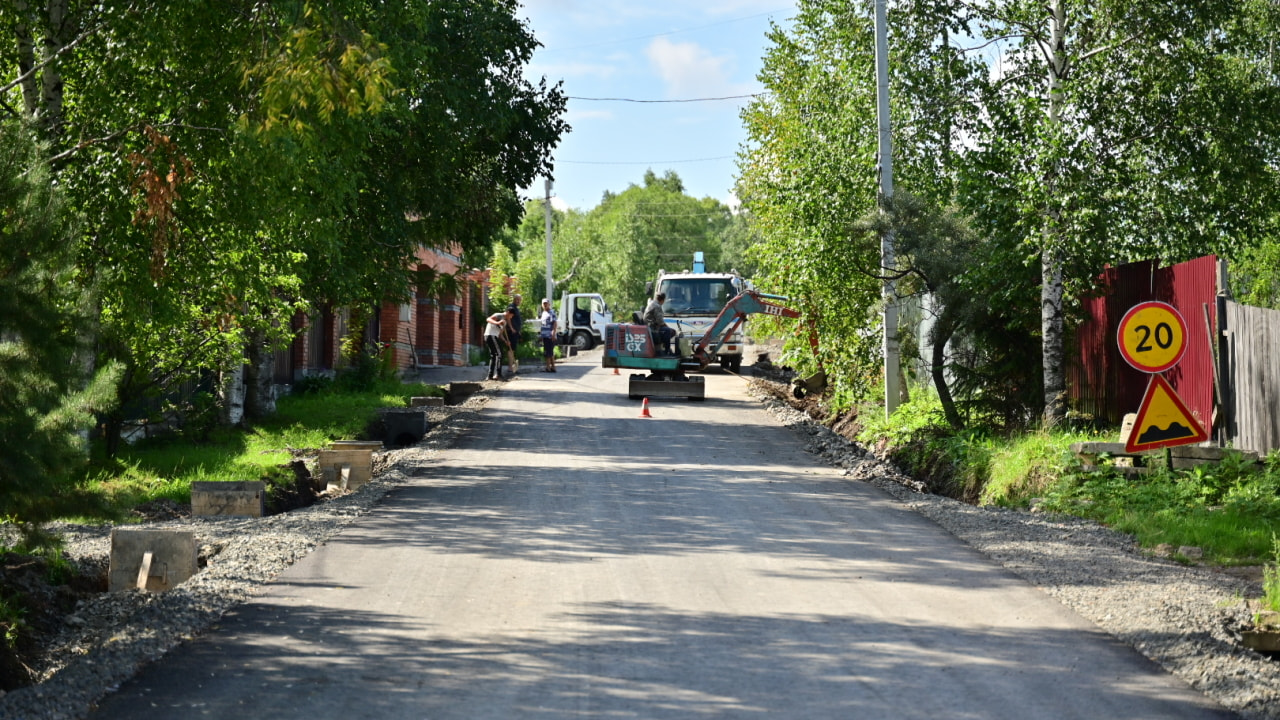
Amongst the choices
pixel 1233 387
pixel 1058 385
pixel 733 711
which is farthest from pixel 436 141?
pixel 733 711

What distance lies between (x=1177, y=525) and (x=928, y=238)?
7.47m

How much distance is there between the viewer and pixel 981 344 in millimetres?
17000

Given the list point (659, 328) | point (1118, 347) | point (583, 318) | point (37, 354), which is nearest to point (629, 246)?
point (583, 318)

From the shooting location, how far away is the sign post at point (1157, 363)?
1136cm

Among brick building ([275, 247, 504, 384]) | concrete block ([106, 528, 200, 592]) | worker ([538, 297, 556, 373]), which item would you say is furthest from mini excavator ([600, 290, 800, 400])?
A: concrete block ([106, 528, 200, 592])

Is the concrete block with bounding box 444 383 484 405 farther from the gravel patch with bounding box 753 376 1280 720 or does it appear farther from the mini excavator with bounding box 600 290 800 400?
the gravel patch with bounding box 753 376 1280 720

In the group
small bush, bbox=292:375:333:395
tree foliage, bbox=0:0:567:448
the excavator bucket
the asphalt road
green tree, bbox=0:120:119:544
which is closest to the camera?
the asphalt road

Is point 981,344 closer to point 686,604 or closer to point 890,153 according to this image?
point 890,153

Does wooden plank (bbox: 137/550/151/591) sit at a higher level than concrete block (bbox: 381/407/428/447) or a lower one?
lower

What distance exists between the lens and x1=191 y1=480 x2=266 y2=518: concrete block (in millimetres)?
12344

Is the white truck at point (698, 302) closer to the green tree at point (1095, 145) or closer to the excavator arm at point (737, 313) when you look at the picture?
the excavator arm at point (737, 313)

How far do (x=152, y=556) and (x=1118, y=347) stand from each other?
9961mm

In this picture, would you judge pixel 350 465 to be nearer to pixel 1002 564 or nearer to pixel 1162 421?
pixel 1002 564

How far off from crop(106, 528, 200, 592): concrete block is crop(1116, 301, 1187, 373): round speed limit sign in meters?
8.17
